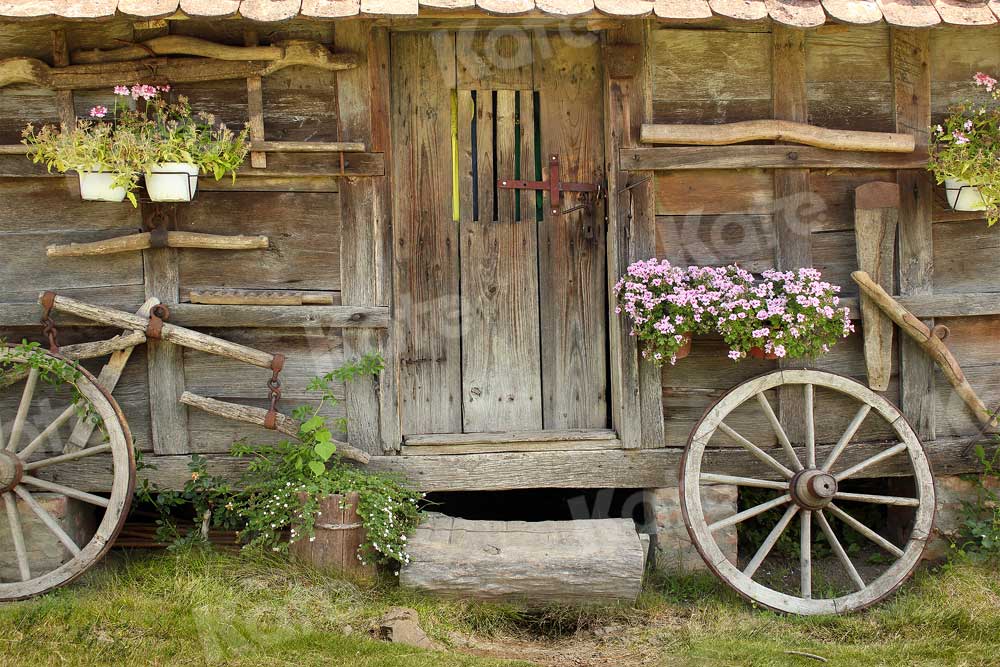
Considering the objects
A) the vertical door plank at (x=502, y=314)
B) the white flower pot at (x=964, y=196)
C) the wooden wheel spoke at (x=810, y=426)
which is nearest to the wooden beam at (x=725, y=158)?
the white flower pot at (x=964, y=196)

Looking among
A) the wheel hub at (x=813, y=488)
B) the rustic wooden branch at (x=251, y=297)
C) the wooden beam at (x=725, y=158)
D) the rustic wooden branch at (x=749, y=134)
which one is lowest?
the wheel hub at (x=813, y=488)

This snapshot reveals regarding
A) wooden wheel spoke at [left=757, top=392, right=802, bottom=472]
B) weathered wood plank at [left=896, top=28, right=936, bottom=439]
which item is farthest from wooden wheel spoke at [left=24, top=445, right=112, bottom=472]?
weathered wood plank at [left=896, top=28, right=936, bottom=439]

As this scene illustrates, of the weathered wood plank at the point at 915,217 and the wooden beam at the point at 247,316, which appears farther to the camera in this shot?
the weathered wood plank at the point at 915,217

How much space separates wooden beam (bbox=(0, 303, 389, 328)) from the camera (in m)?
4.43

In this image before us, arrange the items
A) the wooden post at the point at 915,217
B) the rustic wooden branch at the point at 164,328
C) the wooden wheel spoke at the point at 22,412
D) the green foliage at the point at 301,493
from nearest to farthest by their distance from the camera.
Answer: the green foliage at the point at 301,493, the wooden wheel spoke at the point at 22,412, the rustic wooden branch at the point at 164,328, the wooden post at the point at 915,217

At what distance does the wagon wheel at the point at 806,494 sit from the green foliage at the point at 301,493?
1388mm

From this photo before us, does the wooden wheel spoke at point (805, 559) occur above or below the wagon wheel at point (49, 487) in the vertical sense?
below

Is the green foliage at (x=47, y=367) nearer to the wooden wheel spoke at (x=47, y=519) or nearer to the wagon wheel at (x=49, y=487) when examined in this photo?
the wagon wheel at (x=49, y=487)

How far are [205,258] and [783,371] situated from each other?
2874mm

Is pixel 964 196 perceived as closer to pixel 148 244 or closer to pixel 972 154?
pixel 972 154

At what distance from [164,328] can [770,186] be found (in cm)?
305

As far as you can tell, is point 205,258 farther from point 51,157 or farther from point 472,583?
point 472,583

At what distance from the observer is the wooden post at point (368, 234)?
444cm

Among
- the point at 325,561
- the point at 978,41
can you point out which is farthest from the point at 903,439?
the point at 325,561
